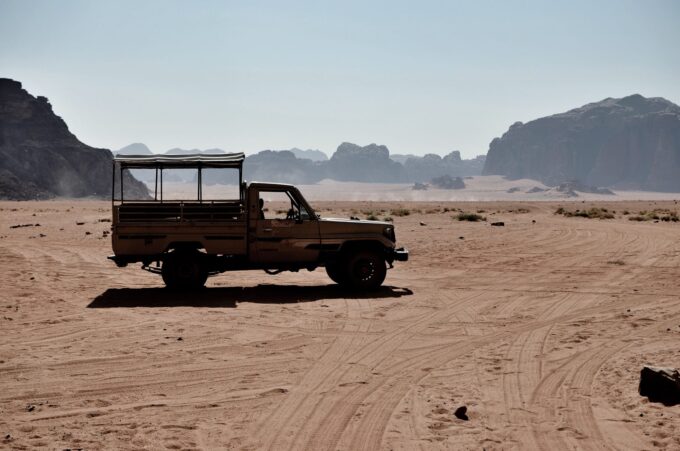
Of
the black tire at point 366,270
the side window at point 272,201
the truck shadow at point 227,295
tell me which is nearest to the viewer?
the truck shadow at point 227,295

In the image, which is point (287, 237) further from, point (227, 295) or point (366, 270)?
point (366, 270)

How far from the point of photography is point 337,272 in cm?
1562

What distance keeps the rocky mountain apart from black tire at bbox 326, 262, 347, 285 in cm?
12628

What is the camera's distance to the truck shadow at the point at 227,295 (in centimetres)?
1355

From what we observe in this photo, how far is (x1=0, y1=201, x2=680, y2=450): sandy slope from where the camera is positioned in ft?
21.5

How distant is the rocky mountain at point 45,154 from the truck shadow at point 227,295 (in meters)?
126

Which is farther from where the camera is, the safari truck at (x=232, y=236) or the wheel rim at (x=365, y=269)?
the wheel rim at (x=365, y=269)

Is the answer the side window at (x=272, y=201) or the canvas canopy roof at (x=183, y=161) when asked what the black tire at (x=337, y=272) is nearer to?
the side window at (x=272, y=201)

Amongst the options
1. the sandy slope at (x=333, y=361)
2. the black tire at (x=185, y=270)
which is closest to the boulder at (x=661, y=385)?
the sandy slope at (x=333, y=361)

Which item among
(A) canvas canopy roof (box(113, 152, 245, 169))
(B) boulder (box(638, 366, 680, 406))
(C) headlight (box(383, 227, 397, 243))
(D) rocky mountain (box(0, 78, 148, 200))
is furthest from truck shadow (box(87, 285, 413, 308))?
(D) rocky mountain (box(0, 78, 148, 200))

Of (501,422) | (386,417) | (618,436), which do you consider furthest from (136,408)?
(618,436)

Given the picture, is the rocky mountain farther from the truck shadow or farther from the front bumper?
the front bumper

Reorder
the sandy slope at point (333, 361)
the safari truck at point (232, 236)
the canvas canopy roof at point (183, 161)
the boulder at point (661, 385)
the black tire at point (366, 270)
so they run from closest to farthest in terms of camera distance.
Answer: the sandy slope at point (333, 361) < the boulder at point (661, 385) < the safari truck at point (232, 236) < the canvas canopy roof at point (183, 161) < the black tire at point (366, 270)

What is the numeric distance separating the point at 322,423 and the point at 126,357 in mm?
3592
